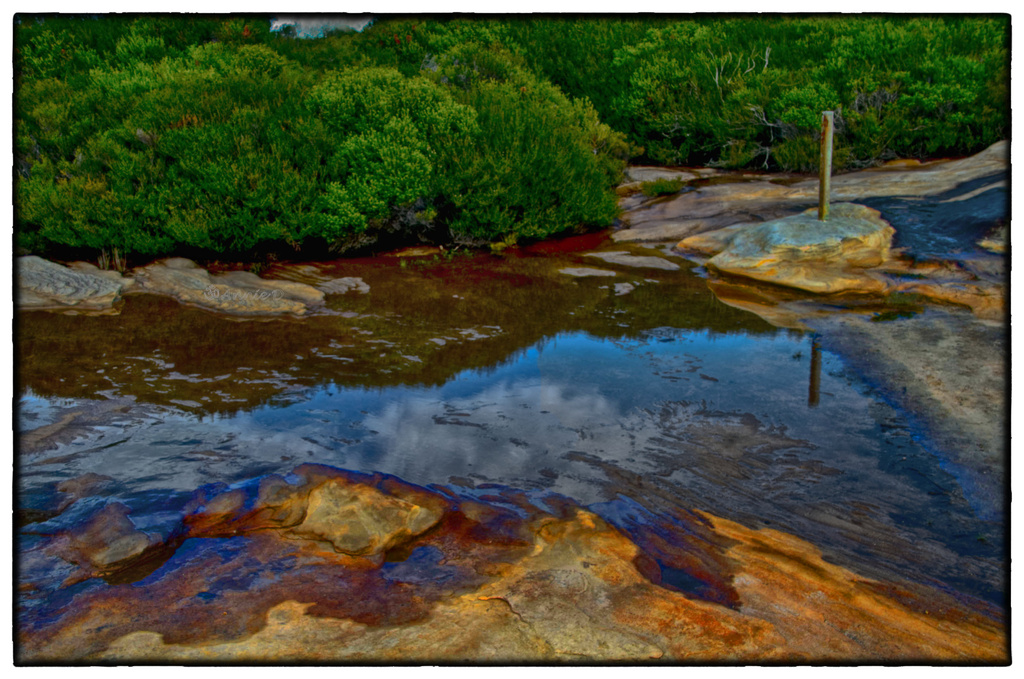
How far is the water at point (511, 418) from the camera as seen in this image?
5.64m

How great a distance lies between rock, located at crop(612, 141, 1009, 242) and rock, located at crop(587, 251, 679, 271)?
4.32 feet

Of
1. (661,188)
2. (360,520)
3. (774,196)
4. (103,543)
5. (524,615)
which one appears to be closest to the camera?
(524,615)

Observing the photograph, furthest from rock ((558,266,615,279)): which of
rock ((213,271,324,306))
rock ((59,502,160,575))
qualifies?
rock ((59,502,160,575))

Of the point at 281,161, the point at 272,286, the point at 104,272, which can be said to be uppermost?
the point at 281,161

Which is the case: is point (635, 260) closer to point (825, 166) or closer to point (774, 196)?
point (825, 166)

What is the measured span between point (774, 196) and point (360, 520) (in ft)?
49.3

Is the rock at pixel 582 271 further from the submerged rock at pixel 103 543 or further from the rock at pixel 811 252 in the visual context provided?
the submerged rock at pixel 103 543

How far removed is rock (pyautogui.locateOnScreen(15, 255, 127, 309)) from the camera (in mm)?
11117

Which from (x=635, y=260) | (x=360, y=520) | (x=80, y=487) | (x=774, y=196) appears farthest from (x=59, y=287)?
(x=774, y=196)

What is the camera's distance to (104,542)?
4793 millimetres

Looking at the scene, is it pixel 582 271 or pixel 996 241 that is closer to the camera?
pixel 996 241

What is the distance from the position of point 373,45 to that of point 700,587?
2378cm

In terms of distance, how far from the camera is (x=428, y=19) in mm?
24516

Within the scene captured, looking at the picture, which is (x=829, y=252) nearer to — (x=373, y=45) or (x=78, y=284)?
(x=78, y=284)
